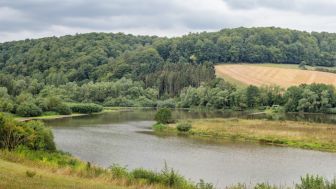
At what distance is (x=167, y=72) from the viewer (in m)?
154

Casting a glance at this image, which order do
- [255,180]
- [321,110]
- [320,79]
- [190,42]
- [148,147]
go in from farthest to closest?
[190,42], [320,79], [321,110], [148,147], [255,180]

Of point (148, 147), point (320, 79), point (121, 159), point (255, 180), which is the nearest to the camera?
point (255, 180)

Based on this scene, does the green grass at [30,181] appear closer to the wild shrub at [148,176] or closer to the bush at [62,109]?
the wild shrub at [148,176]

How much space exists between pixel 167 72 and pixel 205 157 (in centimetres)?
10952

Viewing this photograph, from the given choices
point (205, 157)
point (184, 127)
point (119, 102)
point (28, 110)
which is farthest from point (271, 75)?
point (205, 157)

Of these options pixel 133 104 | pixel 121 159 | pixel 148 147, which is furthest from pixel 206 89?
pixel 121 159

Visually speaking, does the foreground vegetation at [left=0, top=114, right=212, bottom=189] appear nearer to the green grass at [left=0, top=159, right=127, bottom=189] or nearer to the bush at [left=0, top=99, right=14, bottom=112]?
the green grass at [left=0, top=159, right=127, bottom=189]

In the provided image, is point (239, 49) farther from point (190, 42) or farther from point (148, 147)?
point (148, 147)

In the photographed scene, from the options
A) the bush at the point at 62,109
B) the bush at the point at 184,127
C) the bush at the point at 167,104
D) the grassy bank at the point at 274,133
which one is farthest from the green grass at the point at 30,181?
the bush at the point at 167,104

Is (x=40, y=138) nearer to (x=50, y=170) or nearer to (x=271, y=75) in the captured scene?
(x=50, y=170)

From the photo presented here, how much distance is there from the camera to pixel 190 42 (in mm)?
184875

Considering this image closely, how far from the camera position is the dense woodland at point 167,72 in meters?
120

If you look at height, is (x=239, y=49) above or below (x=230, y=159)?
above

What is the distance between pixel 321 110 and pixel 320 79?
1942cm
